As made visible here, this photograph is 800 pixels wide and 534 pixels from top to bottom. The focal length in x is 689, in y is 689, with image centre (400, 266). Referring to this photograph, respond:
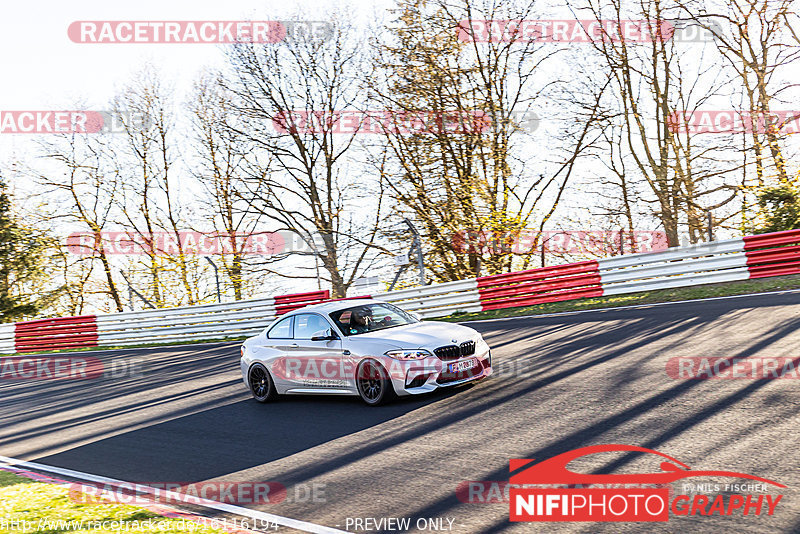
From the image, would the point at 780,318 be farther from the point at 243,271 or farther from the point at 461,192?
the point at 243,271

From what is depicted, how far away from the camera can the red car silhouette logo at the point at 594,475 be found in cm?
529

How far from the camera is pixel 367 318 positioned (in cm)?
1043

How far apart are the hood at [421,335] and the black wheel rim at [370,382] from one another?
1.34ft

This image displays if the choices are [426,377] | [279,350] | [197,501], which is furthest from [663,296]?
[197,501]

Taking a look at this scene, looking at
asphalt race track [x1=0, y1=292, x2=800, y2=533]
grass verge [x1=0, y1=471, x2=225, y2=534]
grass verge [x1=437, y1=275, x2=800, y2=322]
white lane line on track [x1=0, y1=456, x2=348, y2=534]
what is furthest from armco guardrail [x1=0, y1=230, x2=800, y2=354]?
grass verge [x1=0, y1=471, x2=225, y2=534]

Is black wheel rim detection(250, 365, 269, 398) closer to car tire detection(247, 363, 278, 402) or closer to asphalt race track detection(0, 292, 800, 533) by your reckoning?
car tire detection(247, 363, 278, 402)

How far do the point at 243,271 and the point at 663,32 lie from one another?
1855cm

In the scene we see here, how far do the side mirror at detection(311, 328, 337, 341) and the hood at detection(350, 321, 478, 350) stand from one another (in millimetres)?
401

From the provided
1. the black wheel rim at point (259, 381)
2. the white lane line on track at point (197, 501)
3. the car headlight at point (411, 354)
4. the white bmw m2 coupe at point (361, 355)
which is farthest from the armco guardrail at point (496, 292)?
the white lane line on track at point (197, 501)

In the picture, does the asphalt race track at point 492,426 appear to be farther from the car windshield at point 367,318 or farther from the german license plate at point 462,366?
the car windshield at point 367,318

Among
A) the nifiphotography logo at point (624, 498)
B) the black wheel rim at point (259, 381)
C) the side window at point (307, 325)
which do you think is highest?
the side window at point (307, 325)

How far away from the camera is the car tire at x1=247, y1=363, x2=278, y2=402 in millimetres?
11148

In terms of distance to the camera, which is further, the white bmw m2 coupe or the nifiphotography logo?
the white bmw m2 coupe

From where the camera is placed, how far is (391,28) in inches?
955
